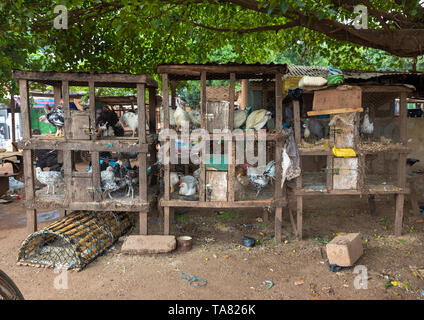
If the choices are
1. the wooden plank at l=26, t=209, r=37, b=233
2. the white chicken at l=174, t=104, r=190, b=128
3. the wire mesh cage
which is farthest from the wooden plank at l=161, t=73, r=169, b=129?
the wooden plank at l=26, t=209, r=37, b=233

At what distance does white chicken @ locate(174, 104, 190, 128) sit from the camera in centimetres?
564

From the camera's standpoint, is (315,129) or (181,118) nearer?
(181,118)

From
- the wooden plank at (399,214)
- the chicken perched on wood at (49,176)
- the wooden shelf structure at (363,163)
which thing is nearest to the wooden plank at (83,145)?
the chicken perched on wood at (49,176)

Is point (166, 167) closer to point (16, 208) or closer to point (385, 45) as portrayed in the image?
point (385, 45)

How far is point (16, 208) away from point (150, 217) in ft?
12.0

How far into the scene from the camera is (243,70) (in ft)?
17.5

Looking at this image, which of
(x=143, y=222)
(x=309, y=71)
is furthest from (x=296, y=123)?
(x=309, y=71)

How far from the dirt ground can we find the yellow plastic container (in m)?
1.61

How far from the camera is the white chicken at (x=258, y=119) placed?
18.2ft

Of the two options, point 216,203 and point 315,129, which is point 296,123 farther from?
point 216,203

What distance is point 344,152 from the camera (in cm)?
550

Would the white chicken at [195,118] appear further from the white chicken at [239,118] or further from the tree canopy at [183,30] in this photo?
the tree canopy at [183,30]


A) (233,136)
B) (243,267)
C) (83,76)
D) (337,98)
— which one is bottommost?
(243,267)

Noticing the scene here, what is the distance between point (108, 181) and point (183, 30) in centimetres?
379
